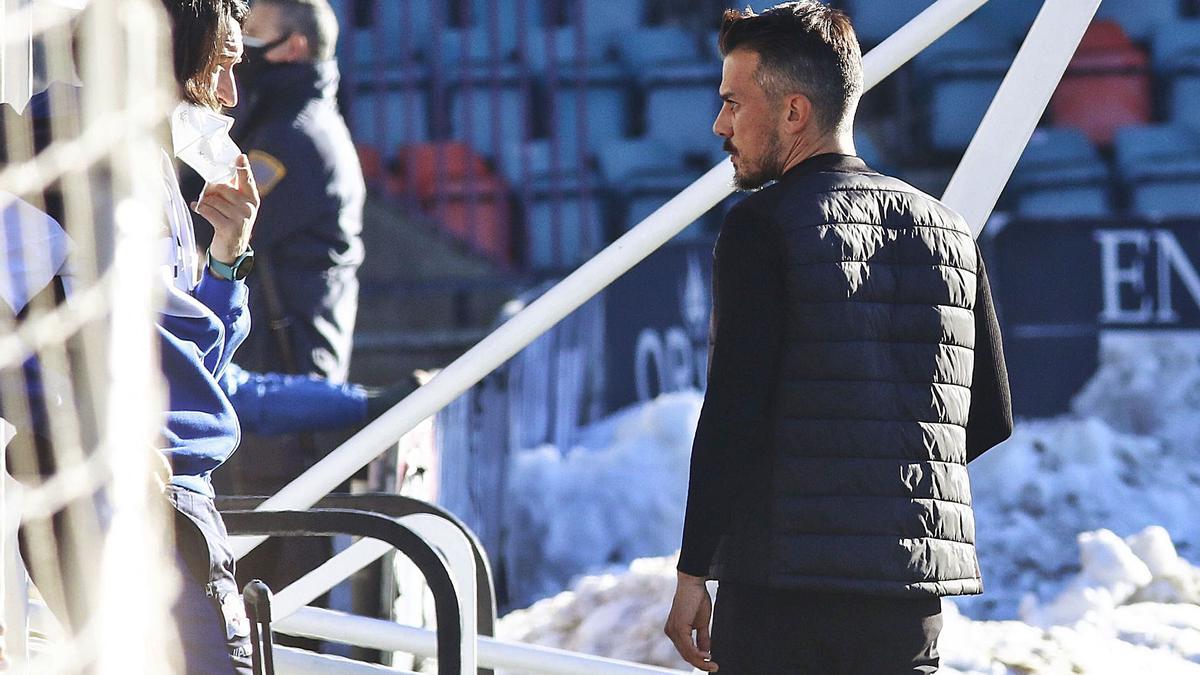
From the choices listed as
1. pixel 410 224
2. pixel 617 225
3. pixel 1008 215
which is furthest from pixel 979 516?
pixel 410 224

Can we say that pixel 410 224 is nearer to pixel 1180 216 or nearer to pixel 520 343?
pixel 1180 216

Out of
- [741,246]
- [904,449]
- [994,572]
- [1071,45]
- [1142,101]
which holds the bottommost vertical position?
[994,572]

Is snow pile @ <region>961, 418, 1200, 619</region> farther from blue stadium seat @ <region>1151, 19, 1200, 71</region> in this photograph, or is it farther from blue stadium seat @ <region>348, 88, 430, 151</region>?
blue stadium seat @ <region>348, 88, 430, 151</region>

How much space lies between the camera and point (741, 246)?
1332 mm

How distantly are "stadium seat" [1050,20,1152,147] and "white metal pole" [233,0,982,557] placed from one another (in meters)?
4.91

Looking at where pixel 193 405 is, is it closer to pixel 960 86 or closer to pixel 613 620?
pixel 613 620

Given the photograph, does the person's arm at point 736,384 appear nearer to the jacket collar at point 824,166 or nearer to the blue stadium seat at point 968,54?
the jacket collar at point 824,166

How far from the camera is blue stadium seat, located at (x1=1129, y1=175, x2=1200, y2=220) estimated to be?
20.0 ft

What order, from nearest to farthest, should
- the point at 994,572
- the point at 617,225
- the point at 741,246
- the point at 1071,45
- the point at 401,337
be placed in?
the point at 741,246 → the point at 1071,45 → the point at 994,572 → the point at 401,337 → the point at 617,225

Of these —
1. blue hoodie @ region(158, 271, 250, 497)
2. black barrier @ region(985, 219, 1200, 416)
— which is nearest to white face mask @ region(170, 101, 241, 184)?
blue hoodie @ region(158, 271, 250, 497)

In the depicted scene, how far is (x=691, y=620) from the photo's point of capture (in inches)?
53.0

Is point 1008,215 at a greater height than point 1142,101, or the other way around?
point 1142,101

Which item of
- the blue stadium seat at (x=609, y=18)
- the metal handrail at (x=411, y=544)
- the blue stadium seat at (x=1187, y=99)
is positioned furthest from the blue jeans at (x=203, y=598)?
the blue stadium seat at (x=1187, y=99)

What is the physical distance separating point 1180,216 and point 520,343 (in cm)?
430
